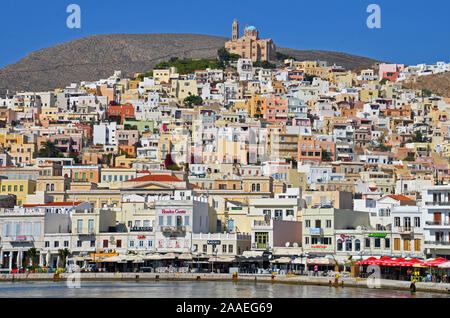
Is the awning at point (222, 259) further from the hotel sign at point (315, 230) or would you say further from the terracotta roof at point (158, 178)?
the terracotta roof at point (158, 178)

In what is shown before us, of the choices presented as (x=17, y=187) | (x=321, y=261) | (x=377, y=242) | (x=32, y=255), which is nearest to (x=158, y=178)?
(x=17, y=187)

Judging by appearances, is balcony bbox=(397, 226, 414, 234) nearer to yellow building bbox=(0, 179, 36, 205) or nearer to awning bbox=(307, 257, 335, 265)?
awning bbox=(307, 257, 335, 265)

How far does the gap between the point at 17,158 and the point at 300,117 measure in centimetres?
5035

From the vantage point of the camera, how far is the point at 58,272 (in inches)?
3000

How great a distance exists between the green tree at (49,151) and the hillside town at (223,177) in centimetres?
47

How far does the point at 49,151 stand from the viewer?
5428 inches

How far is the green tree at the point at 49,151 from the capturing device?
137 metres

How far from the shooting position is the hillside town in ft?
257

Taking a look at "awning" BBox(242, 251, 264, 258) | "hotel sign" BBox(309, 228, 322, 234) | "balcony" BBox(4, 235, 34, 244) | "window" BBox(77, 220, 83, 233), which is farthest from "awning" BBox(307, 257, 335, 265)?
"balcony" BBox(4, 235, 34, 244)

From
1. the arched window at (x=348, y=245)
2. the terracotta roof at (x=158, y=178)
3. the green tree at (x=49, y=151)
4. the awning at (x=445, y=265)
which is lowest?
the awning at (x=445, y=265)

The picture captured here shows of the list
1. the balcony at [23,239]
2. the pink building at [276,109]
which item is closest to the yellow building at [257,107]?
the pink building at [276,109]

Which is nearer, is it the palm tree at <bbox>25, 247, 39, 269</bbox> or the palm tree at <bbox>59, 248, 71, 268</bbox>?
the palm tree at <bbox>59, 248, 71, 268</bbox>

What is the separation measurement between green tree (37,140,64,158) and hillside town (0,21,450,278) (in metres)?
0.47

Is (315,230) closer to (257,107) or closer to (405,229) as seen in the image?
(405,229)
